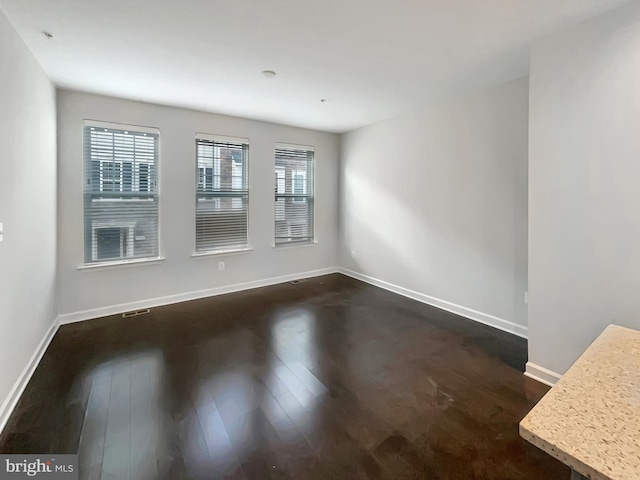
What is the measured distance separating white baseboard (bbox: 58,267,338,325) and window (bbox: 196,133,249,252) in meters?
0.60

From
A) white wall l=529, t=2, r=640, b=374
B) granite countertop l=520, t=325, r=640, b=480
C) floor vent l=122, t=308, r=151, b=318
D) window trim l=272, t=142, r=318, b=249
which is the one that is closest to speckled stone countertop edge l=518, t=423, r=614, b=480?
granite countertop l=520, t=325, r=640, b=480

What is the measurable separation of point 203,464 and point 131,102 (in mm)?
3823

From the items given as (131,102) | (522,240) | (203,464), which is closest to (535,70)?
(522,240)

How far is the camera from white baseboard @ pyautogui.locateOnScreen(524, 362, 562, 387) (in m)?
2.20

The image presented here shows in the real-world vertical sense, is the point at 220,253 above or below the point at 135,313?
above

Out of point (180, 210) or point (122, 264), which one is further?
point (180, 210)

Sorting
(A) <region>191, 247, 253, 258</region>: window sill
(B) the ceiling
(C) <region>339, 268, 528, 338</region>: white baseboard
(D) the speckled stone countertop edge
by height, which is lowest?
(C) <region>339, 268, 528, 338</region>: white baseboard

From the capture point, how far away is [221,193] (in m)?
4.28

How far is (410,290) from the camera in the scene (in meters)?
4.21

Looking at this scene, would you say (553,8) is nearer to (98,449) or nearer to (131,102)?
(98,449)

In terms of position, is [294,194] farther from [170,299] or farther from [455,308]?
[455,308]

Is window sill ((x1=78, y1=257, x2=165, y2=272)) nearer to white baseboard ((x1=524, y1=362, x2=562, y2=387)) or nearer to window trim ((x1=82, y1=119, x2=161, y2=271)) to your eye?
window trim ((x1=82, y1=119, x2=161, y2=271))

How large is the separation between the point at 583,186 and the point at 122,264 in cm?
452

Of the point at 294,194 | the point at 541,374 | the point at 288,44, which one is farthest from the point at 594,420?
the point at 294,194
